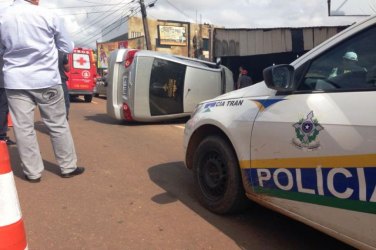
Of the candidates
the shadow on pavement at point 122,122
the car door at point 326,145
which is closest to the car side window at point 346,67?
the car door at point 326,145

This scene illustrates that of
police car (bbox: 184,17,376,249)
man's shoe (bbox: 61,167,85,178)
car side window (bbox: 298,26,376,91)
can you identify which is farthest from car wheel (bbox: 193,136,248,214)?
man's shoe (bbox: 61,167,85,178)

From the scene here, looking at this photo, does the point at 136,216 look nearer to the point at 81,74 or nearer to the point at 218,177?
the point at 218,177

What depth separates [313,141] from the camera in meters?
2.84

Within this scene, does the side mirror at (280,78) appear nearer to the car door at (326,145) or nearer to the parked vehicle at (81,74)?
the car door at (326,145)

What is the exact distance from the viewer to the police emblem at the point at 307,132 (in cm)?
283

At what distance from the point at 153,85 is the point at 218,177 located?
5.96 meters

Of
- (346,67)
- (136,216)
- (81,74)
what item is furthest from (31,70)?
(81,74)

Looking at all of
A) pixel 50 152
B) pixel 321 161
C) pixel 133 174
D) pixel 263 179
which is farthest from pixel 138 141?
pixel 321 161

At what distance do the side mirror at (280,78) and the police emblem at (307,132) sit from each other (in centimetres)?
32

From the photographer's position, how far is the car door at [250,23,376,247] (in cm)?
255

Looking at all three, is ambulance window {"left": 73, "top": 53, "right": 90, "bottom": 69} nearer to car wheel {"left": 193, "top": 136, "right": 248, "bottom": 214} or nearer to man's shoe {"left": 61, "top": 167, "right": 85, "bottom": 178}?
man's shoe {"left": 61, "top": 167, "right": 85, "bottom": 178}

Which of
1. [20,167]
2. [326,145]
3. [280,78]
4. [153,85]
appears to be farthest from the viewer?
[153,85]

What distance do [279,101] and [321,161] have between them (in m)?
0.62

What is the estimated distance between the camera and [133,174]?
529 centimetres
